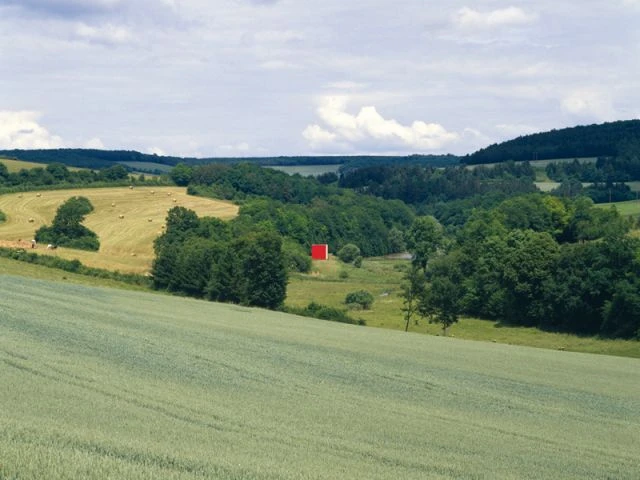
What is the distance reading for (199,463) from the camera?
16.9 m

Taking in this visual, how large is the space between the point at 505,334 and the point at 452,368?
42858mm

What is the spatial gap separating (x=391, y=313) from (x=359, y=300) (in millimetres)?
6421

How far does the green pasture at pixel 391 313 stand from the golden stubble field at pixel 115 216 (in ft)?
60.7

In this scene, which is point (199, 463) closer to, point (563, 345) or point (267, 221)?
point (563, 345)

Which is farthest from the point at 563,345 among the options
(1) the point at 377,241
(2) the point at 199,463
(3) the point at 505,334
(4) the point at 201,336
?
(1) the point at 377,241

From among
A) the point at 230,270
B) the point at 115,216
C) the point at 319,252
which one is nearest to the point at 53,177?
the point at 115,216

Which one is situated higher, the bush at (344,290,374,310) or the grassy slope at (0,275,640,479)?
the grassy slope at (0,275,640,479)

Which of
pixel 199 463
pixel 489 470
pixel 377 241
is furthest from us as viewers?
pixel 377 241

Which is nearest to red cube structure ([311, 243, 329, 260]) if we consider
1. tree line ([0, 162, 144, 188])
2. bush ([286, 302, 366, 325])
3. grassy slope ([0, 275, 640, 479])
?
tree line ([0, 162, 144, 188])

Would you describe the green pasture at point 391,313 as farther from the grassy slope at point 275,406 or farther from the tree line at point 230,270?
the grassy slope at point 275,406

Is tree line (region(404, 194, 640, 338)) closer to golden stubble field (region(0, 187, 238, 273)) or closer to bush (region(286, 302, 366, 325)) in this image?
bush (region(286, 302, 366, 325))

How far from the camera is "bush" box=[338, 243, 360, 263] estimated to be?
555ft

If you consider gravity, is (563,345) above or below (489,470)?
below

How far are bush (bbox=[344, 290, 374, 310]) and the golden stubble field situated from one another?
21.9m
